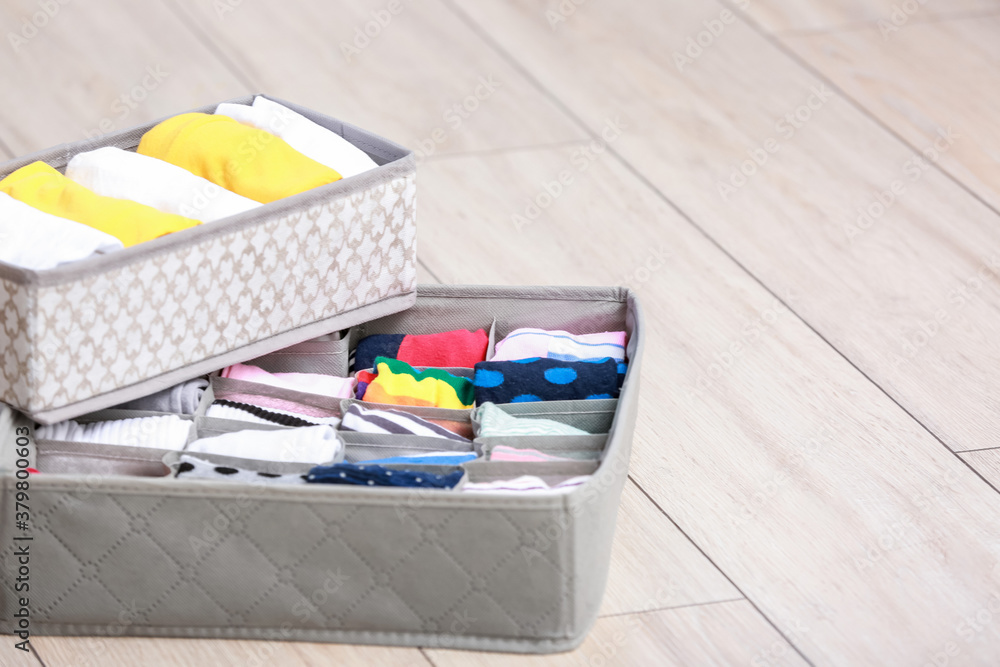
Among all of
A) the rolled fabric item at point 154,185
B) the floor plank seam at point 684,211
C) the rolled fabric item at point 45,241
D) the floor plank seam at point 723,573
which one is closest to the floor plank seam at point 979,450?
the floor plank seam at point 684,211

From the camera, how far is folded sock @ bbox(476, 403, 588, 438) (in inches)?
49.8

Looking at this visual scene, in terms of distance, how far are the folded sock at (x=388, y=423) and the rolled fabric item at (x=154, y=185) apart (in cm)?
27

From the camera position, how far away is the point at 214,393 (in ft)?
4.42

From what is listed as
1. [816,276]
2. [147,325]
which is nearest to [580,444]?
[147,325]

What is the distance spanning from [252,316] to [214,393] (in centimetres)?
13

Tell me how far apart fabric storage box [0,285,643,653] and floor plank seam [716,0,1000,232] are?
3.86ft

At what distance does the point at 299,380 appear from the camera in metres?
1.40

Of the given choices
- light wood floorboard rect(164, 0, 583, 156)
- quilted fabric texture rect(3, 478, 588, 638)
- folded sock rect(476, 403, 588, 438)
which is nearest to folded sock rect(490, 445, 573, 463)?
folded sock rect(476, 403, 588, 438)

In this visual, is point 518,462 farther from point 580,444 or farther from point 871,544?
point 871,544

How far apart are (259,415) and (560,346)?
39 centimetres

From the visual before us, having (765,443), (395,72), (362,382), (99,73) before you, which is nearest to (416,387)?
(362,382)

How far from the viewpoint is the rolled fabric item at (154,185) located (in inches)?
50.4

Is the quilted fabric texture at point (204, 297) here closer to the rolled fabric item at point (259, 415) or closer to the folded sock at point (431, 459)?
the rolled fabric item at point (259, 415)

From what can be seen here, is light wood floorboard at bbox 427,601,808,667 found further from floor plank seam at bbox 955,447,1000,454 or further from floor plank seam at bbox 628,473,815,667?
floor plank seam at bbox 955,447,1000,454
